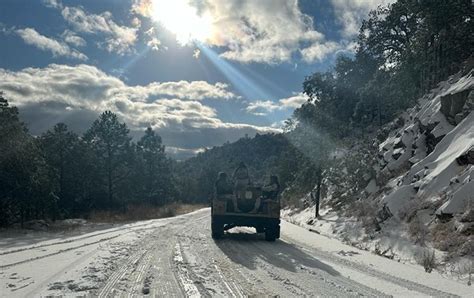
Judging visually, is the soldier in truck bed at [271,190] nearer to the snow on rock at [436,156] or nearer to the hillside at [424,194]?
the hillside at [424,194]

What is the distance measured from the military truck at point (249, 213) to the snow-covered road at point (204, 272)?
2.63 metres

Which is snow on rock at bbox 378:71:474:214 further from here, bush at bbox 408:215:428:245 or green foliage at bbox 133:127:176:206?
green foliage at bbox 133:127:176:206

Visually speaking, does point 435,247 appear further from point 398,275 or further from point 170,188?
point 170,188

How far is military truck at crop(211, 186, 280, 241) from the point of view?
15.2 m

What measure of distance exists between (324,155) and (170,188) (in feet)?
174

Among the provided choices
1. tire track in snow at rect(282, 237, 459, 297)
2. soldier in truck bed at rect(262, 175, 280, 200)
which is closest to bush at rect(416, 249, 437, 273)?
tire track in snow at rect(282, 237, 459, 297)

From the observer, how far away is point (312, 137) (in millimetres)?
27906

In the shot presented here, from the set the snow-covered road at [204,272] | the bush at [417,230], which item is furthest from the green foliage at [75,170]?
the bush at [417,230]

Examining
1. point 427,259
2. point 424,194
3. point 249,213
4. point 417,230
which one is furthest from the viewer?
point 249,213

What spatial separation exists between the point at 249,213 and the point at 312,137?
13.6 m

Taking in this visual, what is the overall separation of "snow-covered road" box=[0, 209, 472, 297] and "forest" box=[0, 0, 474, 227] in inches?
313

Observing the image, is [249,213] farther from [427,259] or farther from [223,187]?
[427,259]

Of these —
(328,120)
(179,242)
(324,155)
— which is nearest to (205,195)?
(328,120)

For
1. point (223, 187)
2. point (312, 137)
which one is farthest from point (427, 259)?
point (312, 137)
